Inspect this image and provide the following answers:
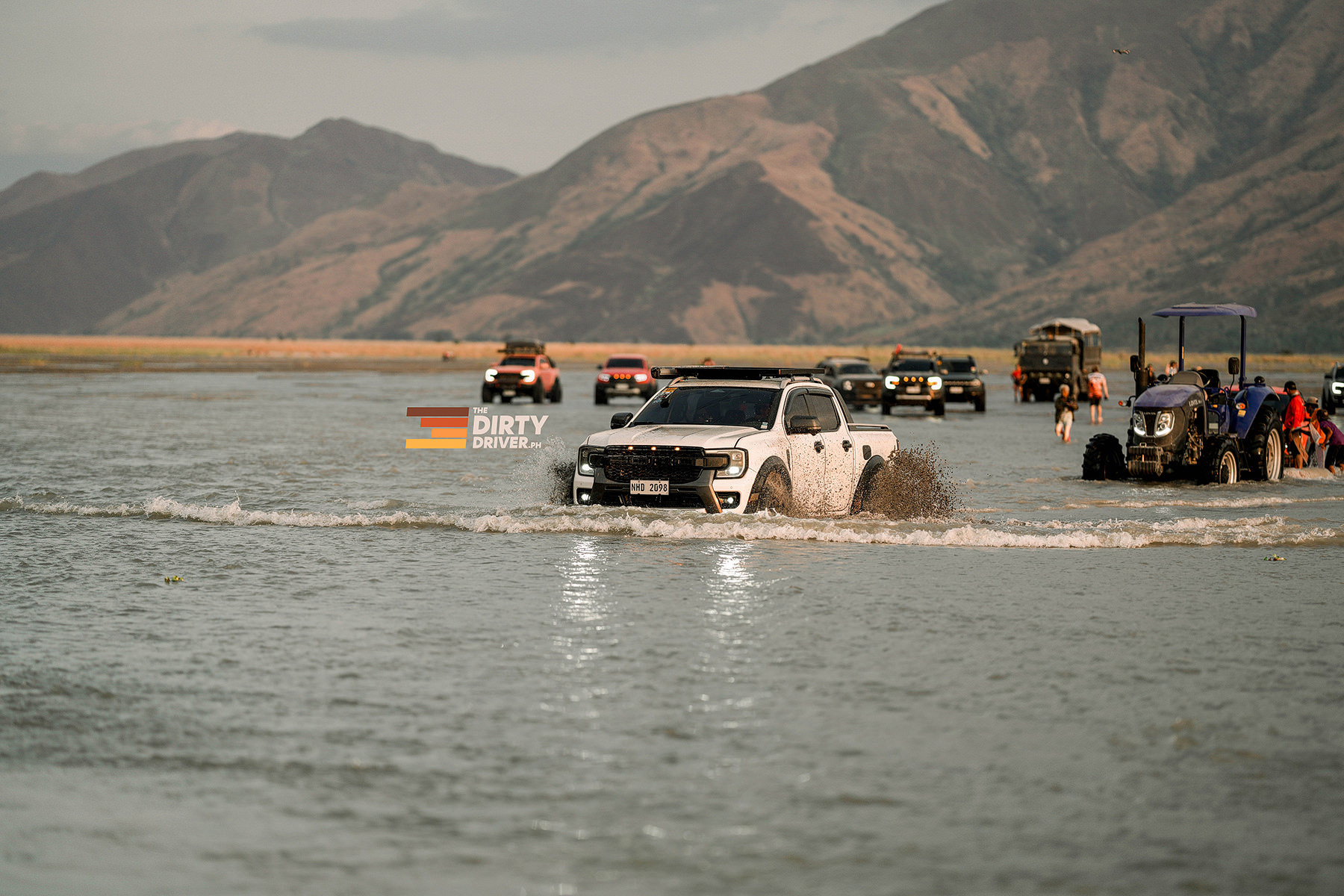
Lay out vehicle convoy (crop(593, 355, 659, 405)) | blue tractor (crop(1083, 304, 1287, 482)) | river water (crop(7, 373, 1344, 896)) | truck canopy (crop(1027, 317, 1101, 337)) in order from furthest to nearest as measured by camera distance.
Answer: truck canopy (crop(1027, 317, 1101, 337)) < vehicle convoy (crop(593, 355, 659, 405)) < blue tractor (crop(1083, 304, 1287, 482)) < river water (crop(7, 373, 1344, 896))

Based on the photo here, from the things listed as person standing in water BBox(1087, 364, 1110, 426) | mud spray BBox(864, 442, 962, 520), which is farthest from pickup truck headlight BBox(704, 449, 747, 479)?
person standing in water BBox(1087, 364, 1110, 426)

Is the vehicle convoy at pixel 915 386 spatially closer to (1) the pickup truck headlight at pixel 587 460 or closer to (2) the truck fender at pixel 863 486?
(2) the truck fender at pixel 863 486

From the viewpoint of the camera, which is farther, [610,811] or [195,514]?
[195,514]

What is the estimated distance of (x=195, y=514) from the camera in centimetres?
1678

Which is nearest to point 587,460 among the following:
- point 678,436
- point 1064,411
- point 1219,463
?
point 678,436

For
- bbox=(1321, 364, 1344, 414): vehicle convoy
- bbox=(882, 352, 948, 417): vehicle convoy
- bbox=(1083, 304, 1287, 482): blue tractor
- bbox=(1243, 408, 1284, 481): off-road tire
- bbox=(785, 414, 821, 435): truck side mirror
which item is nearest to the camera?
bbox=(785, 414, 821, 435): truck side mirror

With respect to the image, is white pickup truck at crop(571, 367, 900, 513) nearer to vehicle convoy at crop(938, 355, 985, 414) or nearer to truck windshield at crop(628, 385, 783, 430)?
truck windshield at crop(628, 385, 783, 430)

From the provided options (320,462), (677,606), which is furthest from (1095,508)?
(320,462)

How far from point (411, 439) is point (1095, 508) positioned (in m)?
15.5

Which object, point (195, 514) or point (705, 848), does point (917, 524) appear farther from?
point (705, 848)

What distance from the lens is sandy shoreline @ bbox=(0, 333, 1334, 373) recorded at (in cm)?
9631

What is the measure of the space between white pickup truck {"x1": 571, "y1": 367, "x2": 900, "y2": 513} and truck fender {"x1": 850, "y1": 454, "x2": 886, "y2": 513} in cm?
1

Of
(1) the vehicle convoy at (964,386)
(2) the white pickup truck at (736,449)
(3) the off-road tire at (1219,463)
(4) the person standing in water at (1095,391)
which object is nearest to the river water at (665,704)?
(2) the white pickup truck at (736,449)

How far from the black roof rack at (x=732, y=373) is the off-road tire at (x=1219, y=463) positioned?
757cm
